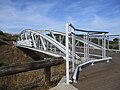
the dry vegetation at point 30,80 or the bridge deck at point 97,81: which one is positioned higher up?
the bridge deck at point 97,81

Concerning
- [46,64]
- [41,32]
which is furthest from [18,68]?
[41,32]

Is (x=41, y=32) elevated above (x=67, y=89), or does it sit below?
above

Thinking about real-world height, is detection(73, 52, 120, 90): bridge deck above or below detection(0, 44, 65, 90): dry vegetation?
above

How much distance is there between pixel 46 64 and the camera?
5.33 metres

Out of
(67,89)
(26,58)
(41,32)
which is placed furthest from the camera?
(26,58)

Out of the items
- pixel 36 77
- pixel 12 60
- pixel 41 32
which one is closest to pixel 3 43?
pixel 12 60

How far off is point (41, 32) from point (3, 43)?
14722mm

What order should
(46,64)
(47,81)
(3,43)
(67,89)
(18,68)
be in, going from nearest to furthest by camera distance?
(67,89) < (18,68) < (46,64) < (47,81) < (3,43)

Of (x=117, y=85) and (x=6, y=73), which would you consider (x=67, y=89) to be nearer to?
(x=117, y=85)

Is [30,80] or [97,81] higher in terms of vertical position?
[97,81]

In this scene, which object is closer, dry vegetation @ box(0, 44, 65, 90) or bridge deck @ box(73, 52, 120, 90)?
bridge deck @ box(73, 52, 120, 90)

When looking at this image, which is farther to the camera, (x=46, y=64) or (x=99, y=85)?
(x=46, y=64)

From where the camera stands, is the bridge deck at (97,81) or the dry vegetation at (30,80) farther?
the dry vegetation at (30,80)

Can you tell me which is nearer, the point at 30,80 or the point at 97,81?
the point at 97,81
